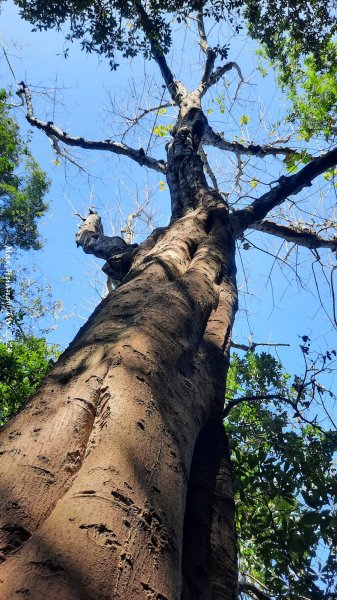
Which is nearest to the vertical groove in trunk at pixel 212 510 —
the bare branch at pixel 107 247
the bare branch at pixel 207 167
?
the bare branch at pixel 107 247

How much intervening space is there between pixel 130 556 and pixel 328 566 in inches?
111

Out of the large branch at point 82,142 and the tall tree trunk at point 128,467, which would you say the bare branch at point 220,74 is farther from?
the tall tree trunk at point 128,467

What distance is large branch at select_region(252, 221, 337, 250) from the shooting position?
5594mm

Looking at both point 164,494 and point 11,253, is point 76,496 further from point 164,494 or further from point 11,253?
point 11,253

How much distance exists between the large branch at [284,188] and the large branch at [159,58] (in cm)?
271

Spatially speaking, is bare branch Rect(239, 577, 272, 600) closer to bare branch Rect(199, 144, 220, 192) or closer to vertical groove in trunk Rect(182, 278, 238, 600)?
vertical groove in trunk Rect(182, 278, 238, 600)

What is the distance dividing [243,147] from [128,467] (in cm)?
630

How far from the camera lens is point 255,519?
338 centimetres

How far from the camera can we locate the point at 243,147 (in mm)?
6840

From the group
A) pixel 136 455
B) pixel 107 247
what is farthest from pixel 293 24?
pixel 136 455

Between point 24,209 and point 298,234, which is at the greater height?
point 24,209

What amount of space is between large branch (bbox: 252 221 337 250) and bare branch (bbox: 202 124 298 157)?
62.4 inches

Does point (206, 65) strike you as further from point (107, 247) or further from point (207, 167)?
point (107, 247)

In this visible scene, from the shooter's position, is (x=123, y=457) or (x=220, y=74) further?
(x=220, y=74)
